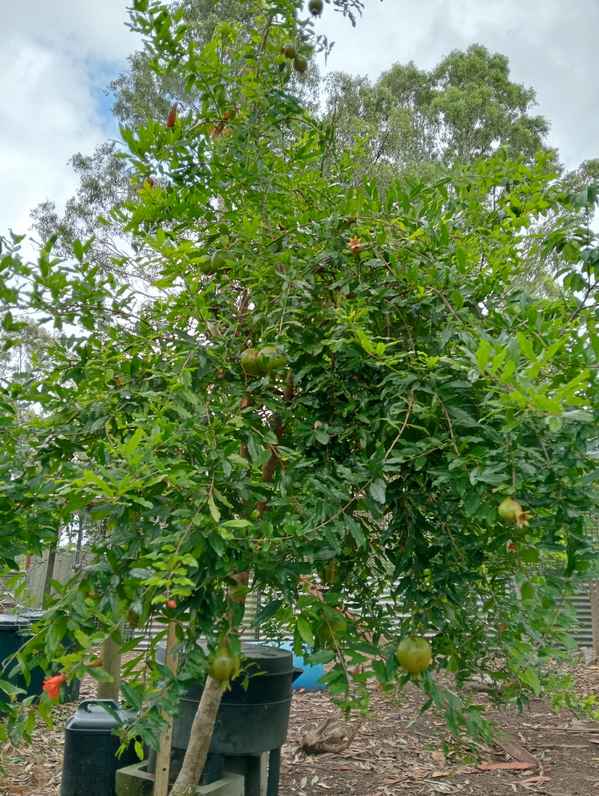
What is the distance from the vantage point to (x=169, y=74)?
85.5 inches

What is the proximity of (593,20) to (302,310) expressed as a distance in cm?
614

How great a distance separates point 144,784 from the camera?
275 cm

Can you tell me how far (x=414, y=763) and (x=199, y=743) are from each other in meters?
2.61

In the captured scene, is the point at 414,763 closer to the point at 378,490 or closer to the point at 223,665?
the point at 223,665

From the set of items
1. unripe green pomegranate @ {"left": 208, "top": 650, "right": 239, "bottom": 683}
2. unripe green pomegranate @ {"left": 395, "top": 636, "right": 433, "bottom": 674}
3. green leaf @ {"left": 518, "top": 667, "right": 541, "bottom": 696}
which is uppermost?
unripe green pomegranate @ {"left": 395, "top": 636, "right": 433, "bottom": 674}

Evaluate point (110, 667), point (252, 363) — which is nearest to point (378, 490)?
point (252, 363)

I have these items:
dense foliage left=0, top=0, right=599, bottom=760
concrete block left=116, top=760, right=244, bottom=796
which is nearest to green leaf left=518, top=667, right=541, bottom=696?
dense foliage left=0, top=0, right=599, bottom=760

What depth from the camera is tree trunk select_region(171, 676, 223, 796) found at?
214cm

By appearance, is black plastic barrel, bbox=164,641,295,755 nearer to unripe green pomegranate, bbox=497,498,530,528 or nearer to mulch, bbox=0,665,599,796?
mulch, bbox=0,665,599,796

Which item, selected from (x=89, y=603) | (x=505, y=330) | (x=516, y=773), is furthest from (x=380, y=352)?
(x=516, y=773)

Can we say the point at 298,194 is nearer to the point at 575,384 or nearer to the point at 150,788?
the point at 575,384

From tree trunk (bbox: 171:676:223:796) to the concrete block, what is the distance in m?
0.60

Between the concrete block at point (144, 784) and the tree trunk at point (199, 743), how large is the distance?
A: 596 millimetres

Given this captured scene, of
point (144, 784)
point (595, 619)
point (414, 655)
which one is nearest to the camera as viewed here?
point (414, 655)
